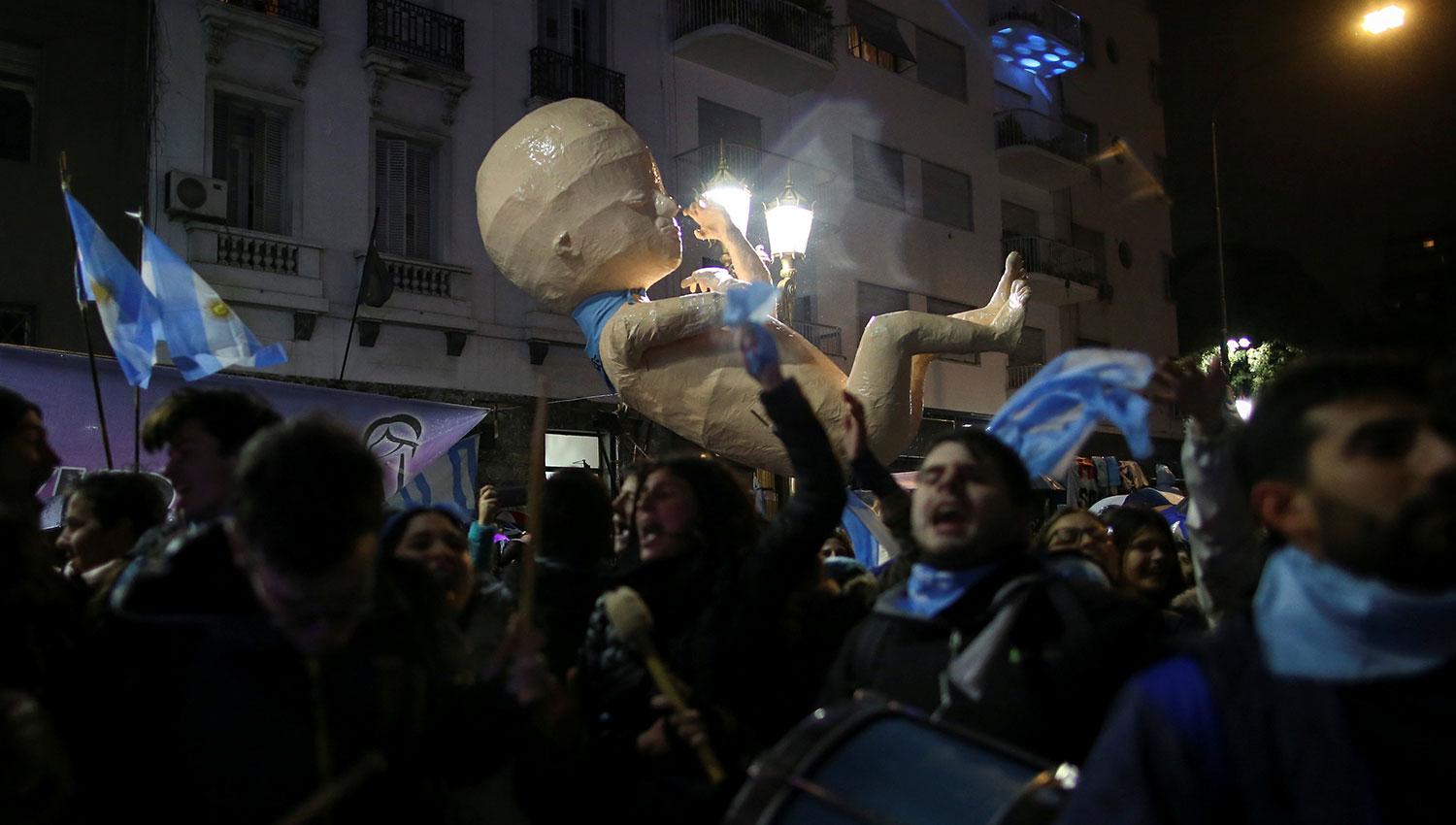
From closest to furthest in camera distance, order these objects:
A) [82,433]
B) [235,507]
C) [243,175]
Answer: [235,507], [82,433], [243,175]

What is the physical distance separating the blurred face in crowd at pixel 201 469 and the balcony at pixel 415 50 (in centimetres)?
1237

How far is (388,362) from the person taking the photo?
14156 mm

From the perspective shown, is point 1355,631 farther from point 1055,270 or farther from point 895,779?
point 1055,270

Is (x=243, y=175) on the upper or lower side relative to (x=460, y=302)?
upper

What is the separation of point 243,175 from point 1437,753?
13.9 m

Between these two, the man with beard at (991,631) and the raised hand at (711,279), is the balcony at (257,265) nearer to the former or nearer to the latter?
the raised hand at (711,279)

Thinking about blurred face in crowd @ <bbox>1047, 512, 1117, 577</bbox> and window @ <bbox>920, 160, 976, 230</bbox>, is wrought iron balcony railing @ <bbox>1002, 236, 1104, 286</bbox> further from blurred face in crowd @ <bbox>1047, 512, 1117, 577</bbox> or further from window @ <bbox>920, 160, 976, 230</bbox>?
blurred face in crowd @ <bbox>1047, 512, 1117, 577</bbox>

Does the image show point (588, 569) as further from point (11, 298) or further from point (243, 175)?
point (243, 175)

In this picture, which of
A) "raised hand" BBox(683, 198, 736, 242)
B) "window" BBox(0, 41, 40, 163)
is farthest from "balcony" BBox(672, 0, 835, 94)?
"raised hand" BBox(683, 198, 736, 242)

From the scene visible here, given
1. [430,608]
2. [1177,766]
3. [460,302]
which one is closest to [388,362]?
[460,302]


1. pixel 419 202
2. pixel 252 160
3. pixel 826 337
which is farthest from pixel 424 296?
pixel 826 337

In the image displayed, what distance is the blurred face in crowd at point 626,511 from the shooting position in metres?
3.74

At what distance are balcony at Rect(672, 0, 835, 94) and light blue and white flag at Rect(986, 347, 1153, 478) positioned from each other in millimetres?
14885

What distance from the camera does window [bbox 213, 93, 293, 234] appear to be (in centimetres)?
1326
